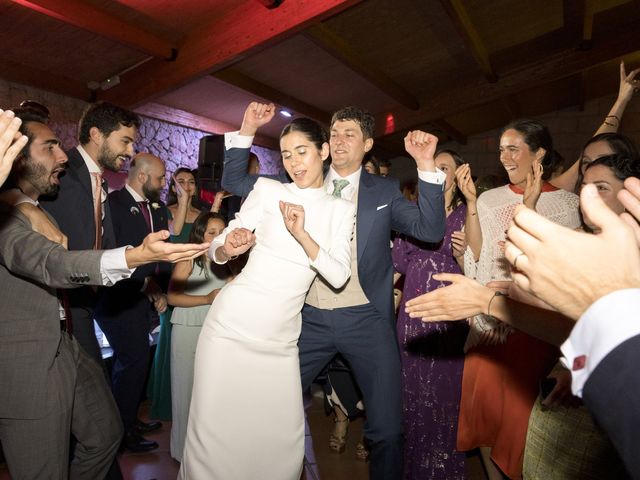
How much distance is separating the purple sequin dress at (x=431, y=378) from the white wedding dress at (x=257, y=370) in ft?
2.81

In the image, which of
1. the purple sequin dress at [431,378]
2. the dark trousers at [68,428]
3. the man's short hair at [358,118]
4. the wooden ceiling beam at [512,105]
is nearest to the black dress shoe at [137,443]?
the dark trousers at [68,428]

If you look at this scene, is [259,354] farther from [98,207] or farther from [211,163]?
[211,163]

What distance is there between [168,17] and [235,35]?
0.71 meters

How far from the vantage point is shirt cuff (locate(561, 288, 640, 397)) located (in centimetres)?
58

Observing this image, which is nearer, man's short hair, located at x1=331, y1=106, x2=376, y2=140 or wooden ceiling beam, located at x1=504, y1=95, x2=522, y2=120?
man's short hair, located at x1=331, y1=106, x2=376, y2=140

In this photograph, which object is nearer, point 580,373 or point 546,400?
point 580,373

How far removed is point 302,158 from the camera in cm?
197

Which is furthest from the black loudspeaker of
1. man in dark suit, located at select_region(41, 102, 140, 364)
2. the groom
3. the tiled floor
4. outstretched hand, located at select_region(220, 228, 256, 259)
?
outstretched hand, located at select_region(220, 228, 256, 259)

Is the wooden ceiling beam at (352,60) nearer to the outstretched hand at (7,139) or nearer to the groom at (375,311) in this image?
the groom at (375,311)

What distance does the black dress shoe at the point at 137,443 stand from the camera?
9.29ft

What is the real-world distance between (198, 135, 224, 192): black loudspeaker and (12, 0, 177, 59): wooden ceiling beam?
1.21 metres

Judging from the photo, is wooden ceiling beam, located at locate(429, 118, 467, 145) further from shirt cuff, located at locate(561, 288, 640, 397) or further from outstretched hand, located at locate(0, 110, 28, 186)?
shirt cuff, located at locate(561, 288, 640, 397)

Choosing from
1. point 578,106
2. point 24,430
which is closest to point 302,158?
point 24,430

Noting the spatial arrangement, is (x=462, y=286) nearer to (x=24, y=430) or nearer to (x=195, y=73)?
(x=24, y=430)
